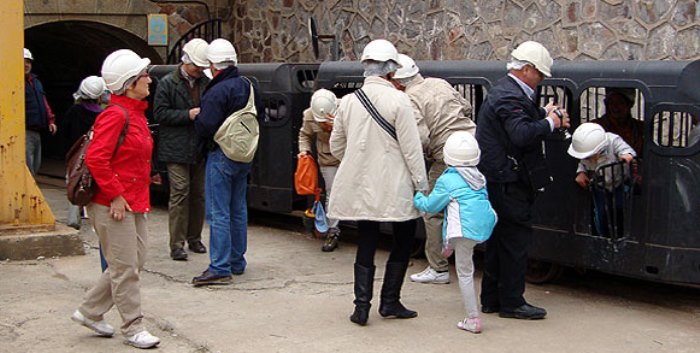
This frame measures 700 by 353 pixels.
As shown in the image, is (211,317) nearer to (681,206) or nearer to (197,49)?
(197,49)

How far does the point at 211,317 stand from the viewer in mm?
6070

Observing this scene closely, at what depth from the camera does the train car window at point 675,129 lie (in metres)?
6.09

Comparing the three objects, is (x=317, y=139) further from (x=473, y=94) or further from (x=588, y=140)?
(x=588, y=140)

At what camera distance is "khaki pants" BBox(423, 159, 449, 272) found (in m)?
7.00

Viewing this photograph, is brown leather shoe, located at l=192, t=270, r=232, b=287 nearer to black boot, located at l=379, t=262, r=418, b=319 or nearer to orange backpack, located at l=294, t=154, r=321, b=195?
black boot, located at l=379, t=262, r=418, b=319

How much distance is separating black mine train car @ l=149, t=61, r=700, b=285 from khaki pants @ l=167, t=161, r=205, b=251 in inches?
78.1

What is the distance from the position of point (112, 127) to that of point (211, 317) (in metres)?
1.49

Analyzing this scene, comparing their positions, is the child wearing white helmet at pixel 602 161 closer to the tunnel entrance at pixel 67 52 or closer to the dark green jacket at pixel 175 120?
the dark green jacket at pixel 175 120


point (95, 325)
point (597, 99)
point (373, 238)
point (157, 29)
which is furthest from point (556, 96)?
point (157, 29)

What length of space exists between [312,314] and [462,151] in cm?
142

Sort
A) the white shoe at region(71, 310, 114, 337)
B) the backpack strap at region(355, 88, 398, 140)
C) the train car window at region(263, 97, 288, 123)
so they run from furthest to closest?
the train car window at region(263, 97, 288, 123)
the backpack strap at region(355, 88, 398, 140)
the white shoe at region(71, 310, 114, 337)

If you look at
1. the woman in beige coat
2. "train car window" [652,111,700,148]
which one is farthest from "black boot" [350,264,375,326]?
"train car window" [652,111,700,148]

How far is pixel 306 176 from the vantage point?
835 cm

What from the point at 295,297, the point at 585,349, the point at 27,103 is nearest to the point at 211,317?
the point at 295,297
